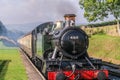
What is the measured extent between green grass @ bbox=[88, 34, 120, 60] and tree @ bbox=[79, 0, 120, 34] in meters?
4.92

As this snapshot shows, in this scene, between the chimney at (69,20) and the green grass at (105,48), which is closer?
the chimney at (69,20)

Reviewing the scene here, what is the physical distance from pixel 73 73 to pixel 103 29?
37.1 metres

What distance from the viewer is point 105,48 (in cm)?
3700

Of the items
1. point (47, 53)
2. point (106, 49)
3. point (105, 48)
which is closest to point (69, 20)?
point (47, 53)

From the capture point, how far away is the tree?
145 ft

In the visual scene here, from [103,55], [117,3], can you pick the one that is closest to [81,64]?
[103,55]

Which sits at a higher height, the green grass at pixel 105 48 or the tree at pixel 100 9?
the tree at pixel 100 9

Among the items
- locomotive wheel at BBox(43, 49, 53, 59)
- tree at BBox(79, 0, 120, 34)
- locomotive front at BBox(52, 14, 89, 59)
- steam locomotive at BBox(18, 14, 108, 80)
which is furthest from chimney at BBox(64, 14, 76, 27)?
tree at BBox(79, 0, 120, 34)

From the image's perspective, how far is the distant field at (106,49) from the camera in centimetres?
3306

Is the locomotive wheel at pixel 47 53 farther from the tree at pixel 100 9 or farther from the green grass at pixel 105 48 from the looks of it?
the tree at pixel 100 9

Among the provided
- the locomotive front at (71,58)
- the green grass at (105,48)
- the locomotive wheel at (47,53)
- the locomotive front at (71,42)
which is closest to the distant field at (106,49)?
the green grass at (105,48)

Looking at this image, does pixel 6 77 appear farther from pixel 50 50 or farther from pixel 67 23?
pixel 67 23

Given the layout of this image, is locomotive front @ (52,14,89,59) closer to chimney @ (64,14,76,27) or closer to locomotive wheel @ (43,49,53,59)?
chimney @ (64,14,76,27)

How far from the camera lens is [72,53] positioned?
15.9 m
